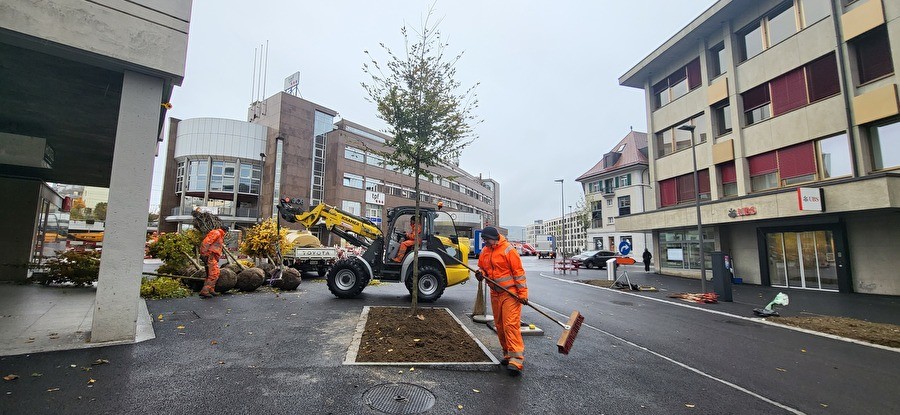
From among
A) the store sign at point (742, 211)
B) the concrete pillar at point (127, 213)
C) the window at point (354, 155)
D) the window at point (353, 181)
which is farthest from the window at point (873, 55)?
the window at point (354, 155)

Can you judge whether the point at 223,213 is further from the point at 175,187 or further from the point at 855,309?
the point at 855,309

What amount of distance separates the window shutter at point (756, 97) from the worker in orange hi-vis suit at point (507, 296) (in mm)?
18280

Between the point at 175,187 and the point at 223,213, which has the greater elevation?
the point at 175,187

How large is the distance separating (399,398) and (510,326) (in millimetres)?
1784

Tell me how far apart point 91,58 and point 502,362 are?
277 inches

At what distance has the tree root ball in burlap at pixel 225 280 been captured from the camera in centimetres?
1028

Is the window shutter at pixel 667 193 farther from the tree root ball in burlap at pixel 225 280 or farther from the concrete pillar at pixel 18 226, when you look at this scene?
the concrete pillar at pixel 18 226

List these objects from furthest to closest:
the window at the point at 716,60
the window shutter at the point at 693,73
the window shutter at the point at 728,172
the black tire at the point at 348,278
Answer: the window shutter at the point at 693,73, the window at the point at 716,60, the window shutter at the point at 728,172, the black tire at the point at 348,278

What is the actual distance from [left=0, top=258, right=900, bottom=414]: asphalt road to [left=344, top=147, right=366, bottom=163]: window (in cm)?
4232

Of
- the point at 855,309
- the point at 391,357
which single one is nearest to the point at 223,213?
the point at 391,357

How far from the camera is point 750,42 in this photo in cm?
1780

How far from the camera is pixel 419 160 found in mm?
6922

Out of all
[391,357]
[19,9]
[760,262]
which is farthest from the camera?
[760,262]

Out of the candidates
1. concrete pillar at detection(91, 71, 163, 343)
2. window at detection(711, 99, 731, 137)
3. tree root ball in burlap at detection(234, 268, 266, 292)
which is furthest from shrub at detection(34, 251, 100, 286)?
window at detection(711, 99, 731, 137)
